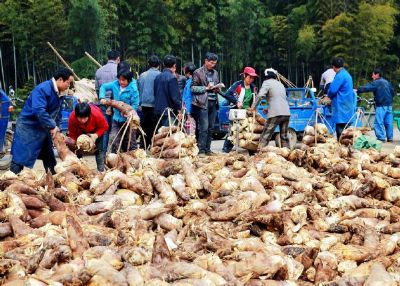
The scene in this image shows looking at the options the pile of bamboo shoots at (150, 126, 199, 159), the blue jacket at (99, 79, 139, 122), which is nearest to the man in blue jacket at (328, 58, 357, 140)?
the pile of bamboo shoots at (150, 126, 199, 159)

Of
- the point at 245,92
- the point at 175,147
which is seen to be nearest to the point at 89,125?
the point at 175,147

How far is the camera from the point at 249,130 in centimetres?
1007

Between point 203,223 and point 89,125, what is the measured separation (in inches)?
105

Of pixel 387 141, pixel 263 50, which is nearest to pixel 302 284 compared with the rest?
pixel 387 141

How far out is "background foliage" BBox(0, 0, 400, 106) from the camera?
24.8 m

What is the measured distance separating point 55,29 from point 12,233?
21995 mm

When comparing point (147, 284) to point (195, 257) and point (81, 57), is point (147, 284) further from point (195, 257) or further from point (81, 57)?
point (81, 57)

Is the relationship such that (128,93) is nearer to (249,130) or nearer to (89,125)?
(89,125)

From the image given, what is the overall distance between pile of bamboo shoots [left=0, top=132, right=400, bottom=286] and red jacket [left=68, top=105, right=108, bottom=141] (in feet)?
2.17

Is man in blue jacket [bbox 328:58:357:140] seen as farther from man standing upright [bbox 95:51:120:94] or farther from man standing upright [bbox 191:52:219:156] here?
man standing upright [bbox 95:51:120:94]

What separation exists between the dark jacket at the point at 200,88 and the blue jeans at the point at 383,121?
5.37 meters

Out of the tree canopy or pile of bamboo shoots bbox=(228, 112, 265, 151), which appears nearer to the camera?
pile of bamboo shoots bbox=(228, 112, 265, 151)

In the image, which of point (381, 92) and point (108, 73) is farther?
point (381, 92)

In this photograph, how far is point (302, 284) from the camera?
382 centimetres
